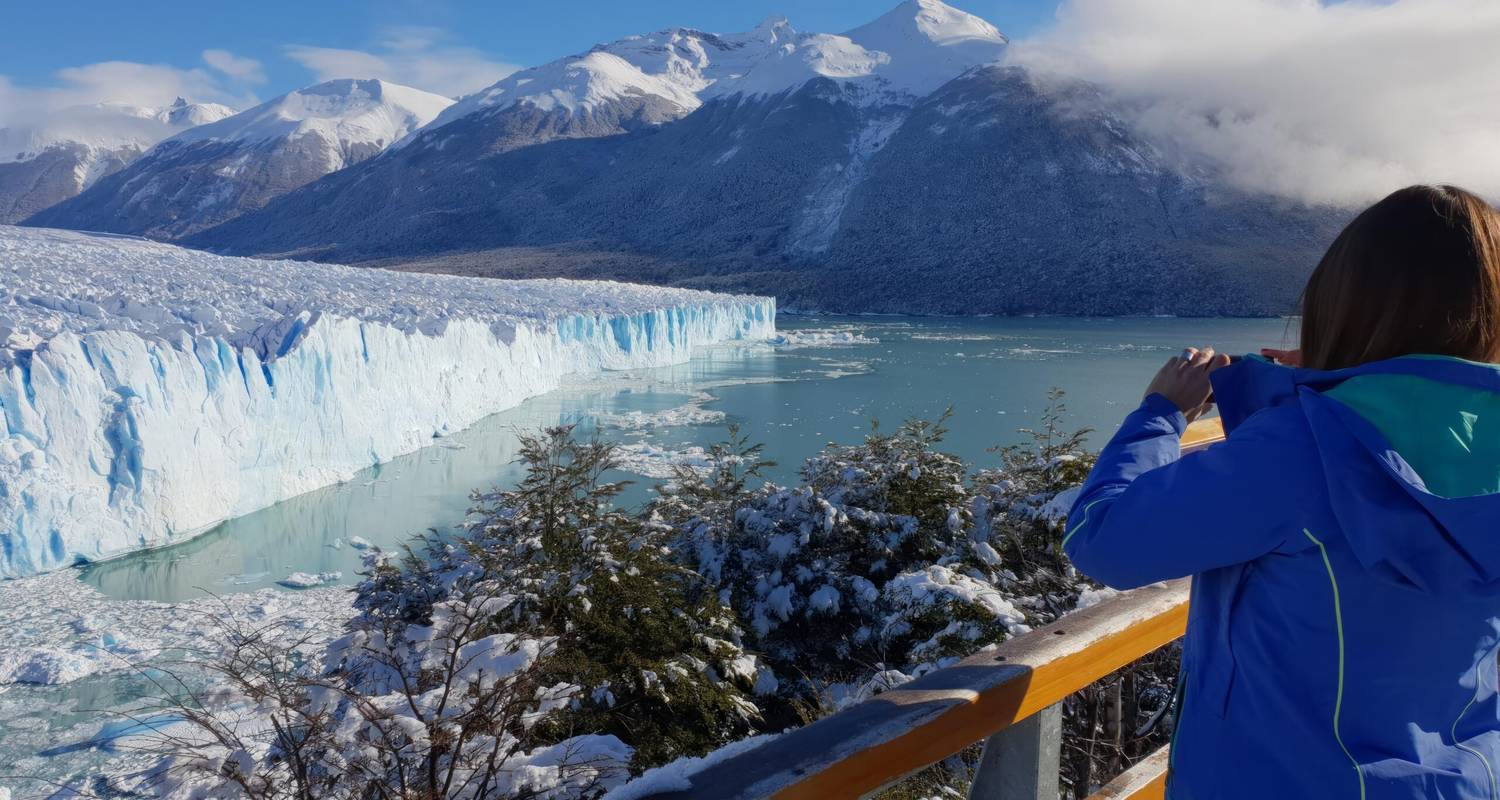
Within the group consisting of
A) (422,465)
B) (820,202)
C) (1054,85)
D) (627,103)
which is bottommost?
(422,465)

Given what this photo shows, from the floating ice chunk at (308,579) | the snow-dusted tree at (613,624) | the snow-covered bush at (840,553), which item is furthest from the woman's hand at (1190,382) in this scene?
the floating ice chunk at (308,579)

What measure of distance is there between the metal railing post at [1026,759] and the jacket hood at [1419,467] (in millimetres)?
399

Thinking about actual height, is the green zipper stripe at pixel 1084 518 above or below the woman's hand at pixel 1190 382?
below

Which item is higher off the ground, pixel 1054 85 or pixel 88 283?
pixel 1054 85

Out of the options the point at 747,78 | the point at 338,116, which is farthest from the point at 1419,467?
the point at 338,116

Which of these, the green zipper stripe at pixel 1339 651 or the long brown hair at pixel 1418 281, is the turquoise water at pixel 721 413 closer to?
the long brown hair at pixel 1418 281

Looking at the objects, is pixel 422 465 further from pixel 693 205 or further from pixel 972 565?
pixel 693 205

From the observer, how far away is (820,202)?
6041 cm

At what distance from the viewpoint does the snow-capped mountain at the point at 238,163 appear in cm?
8969

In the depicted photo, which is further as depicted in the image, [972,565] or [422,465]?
[422,465]

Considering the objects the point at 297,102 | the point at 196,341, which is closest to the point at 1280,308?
the point at 196,341

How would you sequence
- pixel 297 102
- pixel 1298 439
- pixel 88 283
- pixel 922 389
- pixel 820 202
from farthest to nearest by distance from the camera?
pixel 297 102, pixel 820 202, pixel 922 389, pixel 88 283, pixel 1298 439

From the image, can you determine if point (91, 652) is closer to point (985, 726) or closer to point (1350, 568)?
point (985, 726)

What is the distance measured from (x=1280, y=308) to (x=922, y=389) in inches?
1115
